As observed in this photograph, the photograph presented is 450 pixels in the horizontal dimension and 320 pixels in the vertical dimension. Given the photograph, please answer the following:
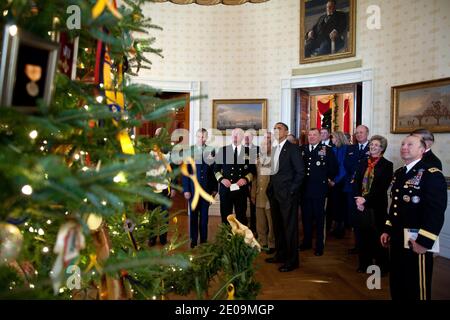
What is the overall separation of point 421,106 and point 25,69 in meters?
6.56

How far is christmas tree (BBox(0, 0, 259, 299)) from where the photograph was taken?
2.94ft

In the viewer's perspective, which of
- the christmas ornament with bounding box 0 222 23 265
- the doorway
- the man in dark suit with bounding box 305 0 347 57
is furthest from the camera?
the doorway

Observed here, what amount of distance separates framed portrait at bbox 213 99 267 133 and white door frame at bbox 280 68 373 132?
1.75 feet

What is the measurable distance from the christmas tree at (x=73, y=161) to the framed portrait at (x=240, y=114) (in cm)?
687

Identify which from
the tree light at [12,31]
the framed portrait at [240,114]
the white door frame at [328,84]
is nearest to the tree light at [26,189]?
the tree light at [12,31]

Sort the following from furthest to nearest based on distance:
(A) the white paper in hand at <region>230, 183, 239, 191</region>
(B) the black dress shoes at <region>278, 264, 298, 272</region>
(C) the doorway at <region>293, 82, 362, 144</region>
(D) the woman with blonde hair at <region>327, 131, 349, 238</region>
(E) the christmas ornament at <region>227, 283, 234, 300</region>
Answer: (C) the doorway at <region>293, 82, 362, 144</region> < (D) the woman with blonde hair at <region>327, 131, 349, 238</region> < (A) the white paper in hand at <region>230, 183, 239, 191</region> < (B) the black dress shoes at <region>278, 264, 298, 272</region> < (E) the christmas ornament at <region>227, 283, 234, 300</region>

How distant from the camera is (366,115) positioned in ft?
23.8

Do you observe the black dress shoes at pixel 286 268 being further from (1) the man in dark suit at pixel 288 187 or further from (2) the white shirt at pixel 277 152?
(2) the white shirt at pixel 277 152

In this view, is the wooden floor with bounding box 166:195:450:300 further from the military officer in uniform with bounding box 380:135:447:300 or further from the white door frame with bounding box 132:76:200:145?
the white door frame with bounding box 132:76:200:145

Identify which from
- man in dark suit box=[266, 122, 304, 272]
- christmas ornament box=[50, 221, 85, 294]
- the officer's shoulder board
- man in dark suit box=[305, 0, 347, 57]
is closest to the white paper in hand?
man in dark suit box=[266, 122, 304, 272]

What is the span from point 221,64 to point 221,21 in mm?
1044

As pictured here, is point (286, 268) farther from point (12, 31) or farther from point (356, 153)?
point (12, 31)

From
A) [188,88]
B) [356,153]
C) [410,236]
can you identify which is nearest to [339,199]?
[356,153]

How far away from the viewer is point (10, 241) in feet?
3.40
